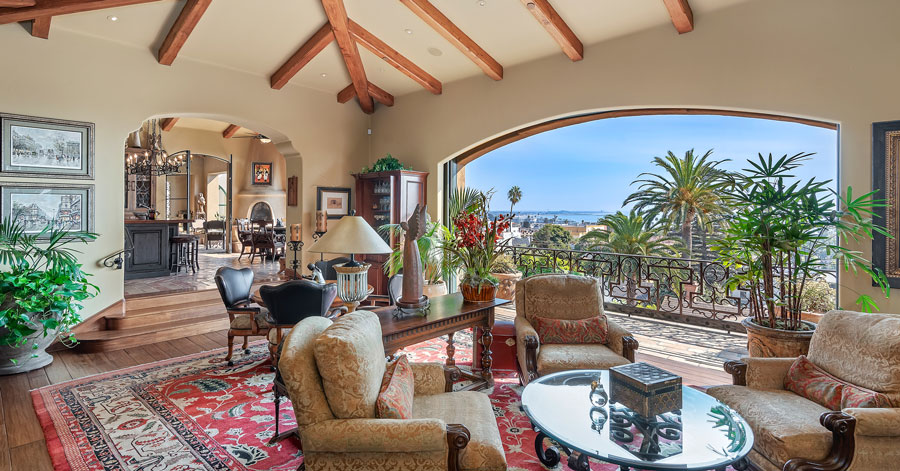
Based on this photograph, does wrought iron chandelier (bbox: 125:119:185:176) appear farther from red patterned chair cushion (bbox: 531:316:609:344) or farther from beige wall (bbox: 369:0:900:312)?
red patterned chair cushion (bbox: 531:316:609:344)

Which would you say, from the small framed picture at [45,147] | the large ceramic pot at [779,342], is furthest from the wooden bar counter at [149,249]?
the large ceramic pot at [779,342]

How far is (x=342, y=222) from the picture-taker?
9.44 feet

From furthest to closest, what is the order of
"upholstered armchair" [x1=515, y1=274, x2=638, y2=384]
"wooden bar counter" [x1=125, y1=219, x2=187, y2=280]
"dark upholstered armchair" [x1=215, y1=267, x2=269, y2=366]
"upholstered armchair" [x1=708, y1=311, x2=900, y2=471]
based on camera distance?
"wooden bar counter" [x1=125, y1=219, x2=187, y2=280] < "dark upholstered armchair" [x1=215, y1=267, x2=269, y2=366] < "upholstered armchair" [x1=515, y1=274, x2=638, y2=384] < "upholstered armchair" [x1=708, y1=311, x2=900, y2=471]

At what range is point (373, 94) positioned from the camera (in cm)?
693

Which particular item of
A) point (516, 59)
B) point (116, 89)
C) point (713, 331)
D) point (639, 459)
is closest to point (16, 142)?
point (116, 89)

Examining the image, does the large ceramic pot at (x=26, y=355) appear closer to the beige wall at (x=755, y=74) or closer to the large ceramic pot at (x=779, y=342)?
the beige wall at (x=755, y=74)

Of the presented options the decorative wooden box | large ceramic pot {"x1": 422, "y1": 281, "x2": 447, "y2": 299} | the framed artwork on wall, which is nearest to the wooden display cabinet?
large ceramic pot {"x1": 422, "y1": 281, "x2": 447, "y2": 299}

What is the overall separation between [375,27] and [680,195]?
6.24 metres

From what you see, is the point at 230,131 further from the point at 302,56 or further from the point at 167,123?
the point at 302,56

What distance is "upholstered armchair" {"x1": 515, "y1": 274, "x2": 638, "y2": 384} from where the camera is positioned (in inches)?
121

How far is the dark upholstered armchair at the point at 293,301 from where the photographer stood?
3.61m

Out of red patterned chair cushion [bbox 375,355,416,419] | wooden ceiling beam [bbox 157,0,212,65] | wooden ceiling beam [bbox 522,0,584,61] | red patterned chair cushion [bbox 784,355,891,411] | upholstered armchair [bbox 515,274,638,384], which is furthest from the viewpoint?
wooden ceiling beam [bbox 157,0,212,65]

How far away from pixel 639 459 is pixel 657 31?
4.22m

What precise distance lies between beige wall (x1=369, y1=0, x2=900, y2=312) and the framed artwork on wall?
6 centimetres
